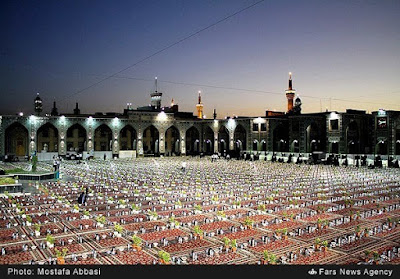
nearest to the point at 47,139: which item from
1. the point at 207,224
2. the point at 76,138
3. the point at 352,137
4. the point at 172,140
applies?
the point at 76,138

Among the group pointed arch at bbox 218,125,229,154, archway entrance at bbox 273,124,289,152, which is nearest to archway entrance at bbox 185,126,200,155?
pointed arch at bbox 218,125,229,154

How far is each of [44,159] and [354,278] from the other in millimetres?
36509

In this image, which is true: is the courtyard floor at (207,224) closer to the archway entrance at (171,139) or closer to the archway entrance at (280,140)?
the archway entrance at (280,140)

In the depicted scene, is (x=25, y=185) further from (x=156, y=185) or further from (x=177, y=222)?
(x=177, y=222)

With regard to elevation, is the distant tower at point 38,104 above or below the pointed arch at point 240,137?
above

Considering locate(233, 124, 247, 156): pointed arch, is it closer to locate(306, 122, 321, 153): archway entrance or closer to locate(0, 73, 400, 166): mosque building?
locate(0, 73, 400, 166): mosque building

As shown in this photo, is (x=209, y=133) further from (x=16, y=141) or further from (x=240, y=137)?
(x=16, y=141)

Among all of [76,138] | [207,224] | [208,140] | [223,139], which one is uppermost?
[76,138]

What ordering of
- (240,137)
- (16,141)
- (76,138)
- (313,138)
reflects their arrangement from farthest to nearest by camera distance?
(240,137) < (76,138) < (16,141) < (313,138)

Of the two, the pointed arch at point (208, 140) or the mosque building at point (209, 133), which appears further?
the pointed arch at point (208, 140)

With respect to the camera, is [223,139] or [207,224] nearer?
[207,224]

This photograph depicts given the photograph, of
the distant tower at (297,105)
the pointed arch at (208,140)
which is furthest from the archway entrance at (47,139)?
the distant tower at (297,105)

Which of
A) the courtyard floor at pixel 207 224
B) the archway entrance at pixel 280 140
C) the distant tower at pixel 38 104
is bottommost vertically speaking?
the courtyard floor at pixel 207 224

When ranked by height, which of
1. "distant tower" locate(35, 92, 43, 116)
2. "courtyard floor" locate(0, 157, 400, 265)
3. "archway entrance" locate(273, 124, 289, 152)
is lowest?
"courtyard floor" locate(0, 157, 400, 265)
